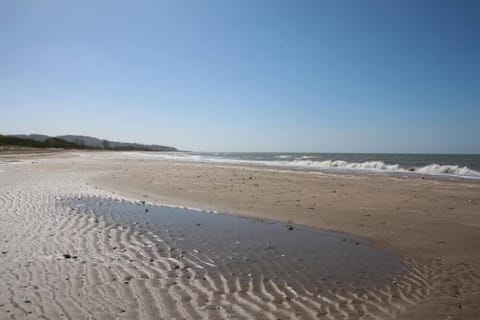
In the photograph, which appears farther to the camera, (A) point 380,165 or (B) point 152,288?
(A) point 380,165

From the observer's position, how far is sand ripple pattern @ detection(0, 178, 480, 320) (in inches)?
171

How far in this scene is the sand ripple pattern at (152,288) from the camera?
435cm

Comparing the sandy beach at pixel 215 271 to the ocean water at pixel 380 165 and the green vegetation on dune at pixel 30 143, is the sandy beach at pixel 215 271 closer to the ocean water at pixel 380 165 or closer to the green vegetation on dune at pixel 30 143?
the ocean water at pixel 380 165

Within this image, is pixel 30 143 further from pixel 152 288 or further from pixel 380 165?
pixel 152 288

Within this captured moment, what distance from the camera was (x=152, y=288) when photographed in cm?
500

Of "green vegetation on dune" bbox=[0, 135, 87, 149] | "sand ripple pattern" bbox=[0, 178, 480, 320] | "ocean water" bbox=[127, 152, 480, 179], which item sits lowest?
"sand ripple pattern" bbox=[0, 178, 480, 320]

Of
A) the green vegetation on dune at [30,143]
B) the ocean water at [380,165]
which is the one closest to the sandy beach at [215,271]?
the ocean water at [380,165]

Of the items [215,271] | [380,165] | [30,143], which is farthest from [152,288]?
[30,143]

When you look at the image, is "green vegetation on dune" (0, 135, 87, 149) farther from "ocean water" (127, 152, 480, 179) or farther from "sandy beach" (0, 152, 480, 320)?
"sandy beach" (0, 152, 480, 320)

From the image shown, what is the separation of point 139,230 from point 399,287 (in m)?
5.77

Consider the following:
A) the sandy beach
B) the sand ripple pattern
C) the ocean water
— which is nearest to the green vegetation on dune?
the ocean water

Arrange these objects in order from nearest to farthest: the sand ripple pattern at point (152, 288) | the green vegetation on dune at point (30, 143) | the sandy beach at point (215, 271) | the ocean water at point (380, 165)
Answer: the sand ripple pattern at point (152, 288), the sandy beach at point (215, 271), the ocean water at point (380, 165), the green vegetation on dune at point (30, 143)

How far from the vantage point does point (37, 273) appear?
5469mm

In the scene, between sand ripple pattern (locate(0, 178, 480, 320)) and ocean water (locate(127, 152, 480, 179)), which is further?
ocean water (locate(127, 152, 480, 179))
